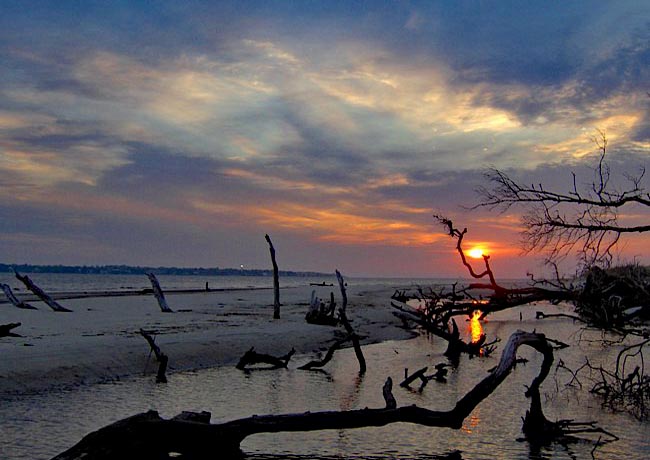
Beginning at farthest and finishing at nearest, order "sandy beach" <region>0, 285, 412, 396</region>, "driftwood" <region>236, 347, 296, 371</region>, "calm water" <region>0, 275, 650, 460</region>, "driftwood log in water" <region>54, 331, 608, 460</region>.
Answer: "driftwood" <region>236, 347, 296, 371</region>, "sandy beach" <region>0, 285, 412, 396</region>, "calm water" <region>0, 275, 650, 460</region>, "driftwood log in water" <region>54, 331, 608, 460</region>

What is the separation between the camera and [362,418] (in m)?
7.89

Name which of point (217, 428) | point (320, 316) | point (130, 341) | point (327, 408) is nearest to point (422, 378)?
point (327, 408)

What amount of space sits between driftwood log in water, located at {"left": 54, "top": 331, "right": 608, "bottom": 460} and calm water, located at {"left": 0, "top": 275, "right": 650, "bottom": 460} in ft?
4.71

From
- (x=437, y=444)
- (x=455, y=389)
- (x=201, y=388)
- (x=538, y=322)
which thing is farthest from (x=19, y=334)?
(x=538, y=322)

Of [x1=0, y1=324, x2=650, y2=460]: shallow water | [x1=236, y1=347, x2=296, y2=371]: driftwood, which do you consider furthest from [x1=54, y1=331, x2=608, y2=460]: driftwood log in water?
[x1=236, y1=347, x2=296, y2=371]: driftwood

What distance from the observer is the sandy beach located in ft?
48.6

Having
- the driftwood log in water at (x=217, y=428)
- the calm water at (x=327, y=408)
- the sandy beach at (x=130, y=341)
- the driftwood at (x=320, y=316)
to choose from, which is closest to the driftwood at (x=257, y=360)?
the calm water at (x=327, y=408)

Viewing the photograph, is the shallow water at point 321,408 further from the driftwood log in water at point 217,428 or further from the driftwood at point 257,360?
the driftwood log in water at point 217,428

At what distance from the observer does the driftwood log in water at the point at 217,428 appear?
6.65m

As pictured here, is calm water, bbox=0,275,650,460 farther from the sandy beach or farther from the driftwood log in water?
the driftwood log in water

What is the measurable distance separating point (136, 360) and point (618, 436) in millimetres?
11927

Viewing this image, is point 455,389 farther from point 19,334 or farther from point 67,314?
point 67,314

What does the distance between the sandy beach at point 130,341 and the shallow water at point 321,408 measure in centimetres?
108

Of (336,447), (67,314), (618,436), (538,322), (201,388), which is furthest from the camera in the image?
(538,322)
